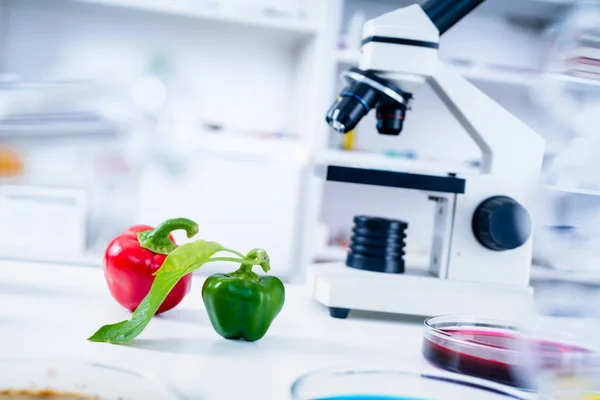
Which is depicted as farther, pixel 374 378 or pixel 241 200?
pixel 241 200

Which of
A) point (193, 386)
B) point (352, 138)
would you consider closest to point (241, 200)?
point (352, 138)

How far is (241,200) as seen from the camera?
201 cm

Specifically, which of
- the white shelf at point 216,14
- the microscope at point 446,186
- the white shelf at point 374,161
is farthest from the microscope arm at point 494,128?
the white shelf at point 216,14

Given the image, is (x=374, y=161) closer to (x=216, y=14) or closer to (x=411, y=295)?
(x=216, y=14)

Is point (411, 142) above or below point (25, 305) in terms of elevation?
above

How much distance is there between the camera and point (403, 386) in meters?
0.52

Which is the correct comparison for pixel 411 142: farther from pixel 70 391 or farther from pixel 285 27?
pixel 70 391

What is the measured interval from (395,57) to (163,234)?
43 centimetres

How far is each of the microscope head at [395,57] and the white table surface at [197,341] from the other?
0.32 m

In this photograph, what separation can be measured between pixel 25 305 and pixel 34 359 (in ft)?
0.89

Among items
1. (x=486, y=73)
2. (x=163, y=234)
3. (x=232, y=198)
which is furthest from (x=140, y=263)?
(x=486, y=73)

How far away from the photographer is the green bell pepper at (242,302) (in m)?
0.64

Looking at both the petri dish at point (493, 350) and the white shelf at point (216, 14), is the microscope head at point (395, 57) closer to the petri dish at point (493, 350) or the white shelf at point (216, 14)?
the petri dish at point (493, 350)

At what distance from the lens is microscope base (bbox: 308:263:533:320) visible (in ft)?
2.78
